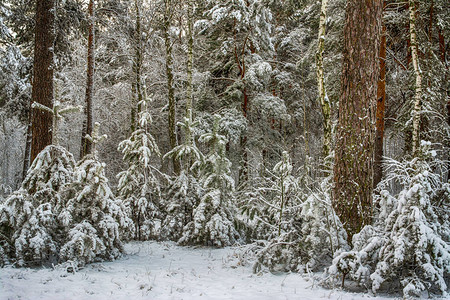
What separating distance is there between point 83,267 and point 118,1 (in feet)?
40.1

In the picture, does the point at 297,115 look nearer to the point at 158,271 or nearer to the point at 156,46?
the point at 156,46

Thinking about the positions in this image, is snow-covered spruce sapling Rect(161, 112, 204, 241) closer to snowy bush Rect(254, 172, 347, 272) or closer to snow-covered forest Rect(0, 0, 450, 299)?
snow-covered forest Rect(0, 0, 450, 299)

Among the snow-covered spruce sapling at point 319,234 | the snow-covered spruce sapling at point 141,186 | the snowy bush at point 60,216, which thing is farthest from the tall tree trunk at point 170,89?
the snow-covered spruce sapling at point 319,234

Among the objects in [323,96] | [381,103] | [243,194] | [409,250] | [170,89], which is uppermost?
[170,89]

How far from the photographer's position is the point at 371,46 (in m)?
6.13

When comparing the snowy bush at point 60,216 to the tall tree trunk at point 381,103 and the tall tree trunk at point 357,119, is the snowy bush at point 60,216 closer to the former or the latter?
the tall tree trunk at point 357,119

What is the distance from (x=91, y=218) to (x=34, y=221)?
1032 millimetres

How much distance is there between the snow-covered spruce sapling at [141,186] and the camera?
9.65 meters

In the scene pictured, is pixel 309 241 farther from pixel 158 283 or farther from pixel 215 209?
pixel 215 209

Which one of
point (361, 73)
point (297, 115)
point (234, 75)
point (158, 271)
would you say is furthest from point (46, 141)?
point (297, 115)

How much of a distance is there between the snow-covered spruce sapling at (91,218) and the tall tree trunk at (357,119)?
454 cm

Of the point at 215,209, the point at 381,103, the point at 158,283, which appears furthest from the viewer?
the point at 381,103

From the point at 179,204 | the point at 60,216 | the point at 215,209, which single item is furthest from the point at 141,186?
the point at 60,216

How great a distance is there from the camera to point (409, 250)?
186 inches
